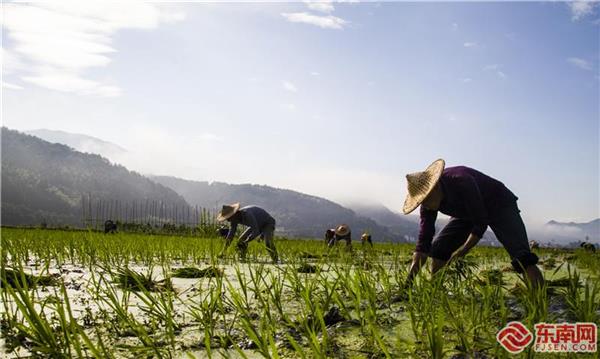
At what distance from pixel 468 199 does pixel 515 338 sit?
1515mm

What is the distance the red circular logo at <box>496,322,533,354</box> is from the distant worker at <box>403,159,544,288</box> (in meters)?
1.27

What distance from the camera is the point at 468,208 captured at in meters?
3.15

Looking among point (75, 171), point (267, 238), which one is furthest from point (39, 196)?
point (267, 238)

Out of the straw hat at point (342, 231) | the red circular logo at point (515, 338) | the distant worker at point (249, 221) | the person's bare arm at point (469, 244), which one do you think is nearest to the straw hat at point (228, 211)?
the distant worker at point (249, 221)

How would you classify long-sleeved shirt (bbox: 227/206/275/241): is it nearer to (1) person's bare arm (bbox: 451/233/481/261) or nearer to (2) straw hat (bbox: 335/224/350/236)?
(2) straw hat (bbox: 335/224/350/236)

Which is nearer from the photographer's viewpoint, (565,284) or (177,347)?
(177,347)

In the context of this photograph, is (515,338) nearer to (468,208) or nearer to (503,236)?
(468,208)

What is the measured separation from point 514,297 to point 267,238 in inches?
193

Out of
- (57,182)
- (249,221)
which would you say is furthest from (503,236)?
(57,182)

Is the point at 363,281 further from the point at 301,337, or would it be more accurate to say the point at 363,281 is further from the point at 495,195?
the point at 495,195

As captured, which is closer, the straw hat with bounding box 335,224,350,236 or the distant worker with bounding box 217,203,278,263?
the distant worker with bounding box 217,203,278,263

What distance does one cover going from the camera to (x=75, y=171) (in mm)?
176000

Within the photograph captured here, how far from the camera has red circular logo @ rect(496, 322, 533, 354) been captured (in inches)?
66.9

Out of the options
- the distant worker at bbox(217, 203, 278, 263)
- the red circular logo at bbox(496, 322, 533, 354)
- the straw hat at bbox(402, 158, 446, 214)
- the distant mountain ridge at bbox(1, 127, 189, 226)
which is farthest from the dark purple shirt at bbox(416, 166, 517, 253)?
the distant mountain ridge at bbox(1, 127, 189, 226)
